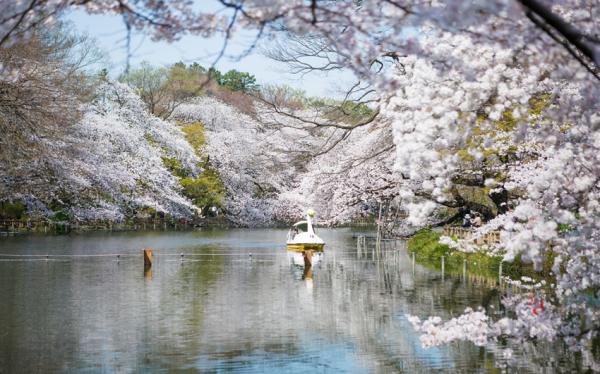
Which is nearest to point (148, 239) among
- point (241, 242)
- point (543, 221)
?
point (241, 242)

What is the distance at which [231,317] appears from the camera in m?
15.4

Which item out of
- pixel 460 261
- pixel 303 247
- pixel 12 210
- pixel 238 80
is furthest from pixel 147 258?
pixel 238 80

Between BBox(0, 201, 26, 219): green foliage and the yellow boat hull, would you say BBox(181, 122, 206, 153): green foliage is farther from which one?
the yellow boat hull

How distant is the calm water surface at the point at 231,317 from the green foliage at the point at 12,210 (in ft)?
58.1

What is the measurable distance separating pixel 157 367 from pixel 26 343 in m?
2.95

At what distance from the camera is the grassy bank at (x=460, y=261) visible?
20.8 m

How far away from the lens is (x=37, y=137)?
23844 millimetres

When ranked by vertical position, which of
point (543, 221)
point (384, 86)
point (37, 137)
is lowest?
point (543, 221)

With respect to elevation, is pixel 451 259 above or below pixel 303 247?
below

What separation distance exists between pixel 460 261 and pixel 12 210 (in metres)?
29.3

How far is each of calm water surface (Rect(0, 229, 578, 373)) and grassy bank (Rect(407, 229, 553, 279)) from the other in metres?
1.14

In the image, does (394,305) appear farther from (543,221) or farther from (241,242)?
(241,242)

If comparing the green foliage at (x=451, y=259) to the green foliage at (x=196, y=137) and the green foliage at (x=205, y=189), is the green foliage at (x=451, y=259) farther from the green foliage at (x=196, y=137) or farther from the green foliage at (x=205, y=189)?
the green foliage at (x=196, y=137)

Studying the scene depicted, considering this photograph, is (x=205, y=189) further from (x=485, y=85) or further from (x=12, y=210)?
(x=485, y=85)
